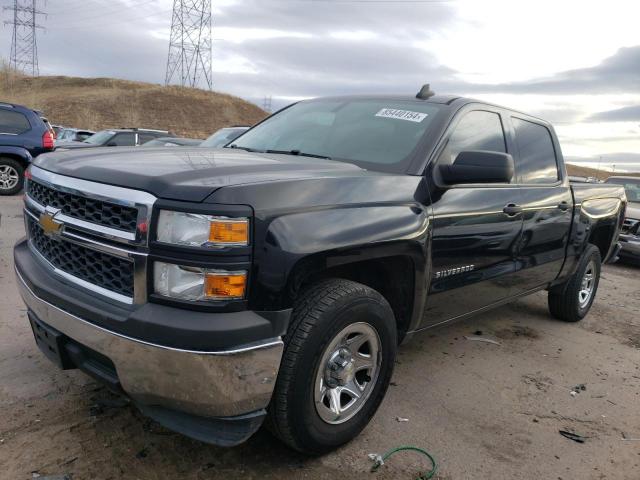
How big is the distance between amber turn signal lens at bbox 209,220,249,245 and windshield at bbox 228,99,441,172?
122 centimetres

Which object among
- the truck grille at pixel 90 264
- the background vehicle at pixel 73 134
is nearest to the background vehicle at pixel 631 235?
the truck grille at pixel 90 264

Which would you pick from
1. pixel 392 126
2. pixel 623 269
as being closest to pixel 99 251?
pixel 392 126

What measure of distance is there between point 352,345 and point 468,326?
269cm

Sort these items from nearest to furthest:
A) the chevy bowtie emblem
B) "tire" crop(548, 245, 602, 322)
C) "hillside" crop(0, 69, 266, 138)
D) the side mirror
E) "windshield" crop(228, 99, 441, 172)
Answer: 1. the chevy bowtie emblem
2. the side mirror
3. "windshield" crop(228, 99, 441, 172)
4. "tire" crop(548, 245, 602, 322)
5. "hillside" crop(0, 69, 266, 138)

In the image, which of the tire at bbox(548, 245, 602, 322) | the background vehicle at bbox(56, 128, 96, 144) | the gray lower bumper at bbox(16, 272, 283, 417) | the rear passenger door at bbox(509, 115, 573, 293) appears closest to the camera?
the gray lower bumper at bbox(16, 272, 283, 417)

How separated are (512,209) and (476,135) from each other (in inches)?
22.2

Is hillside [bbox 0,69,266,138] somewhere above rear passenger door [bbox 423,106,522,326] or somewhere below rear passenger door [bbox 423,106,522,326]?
above

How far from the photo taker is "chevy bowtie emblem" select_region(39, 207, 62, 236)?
243cm

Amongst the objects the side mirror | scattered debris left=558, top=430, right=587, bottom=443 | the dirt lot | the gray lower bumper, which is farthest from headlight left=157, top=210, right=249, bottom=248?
scattered debris left=558, top=430, right=587, bottom=443

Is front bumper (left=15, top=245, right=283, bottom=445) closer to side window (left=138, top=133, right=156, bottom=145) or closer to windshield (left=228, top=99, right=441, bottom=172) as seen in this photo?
windshield (left=228, top=99, right=441, bottom=172)

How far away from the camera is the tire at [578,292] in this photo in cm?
515

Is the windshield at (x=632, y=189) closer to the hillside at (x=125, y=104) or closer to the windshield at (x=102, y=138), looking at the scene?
the windshield at (x=102, y=138)

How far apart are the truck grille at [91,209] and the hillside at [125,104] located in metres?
49.3

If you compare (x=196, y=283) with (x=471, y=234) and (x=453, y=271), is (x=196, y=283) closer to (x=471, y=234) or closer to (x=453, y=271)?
(x=453, y=271)
